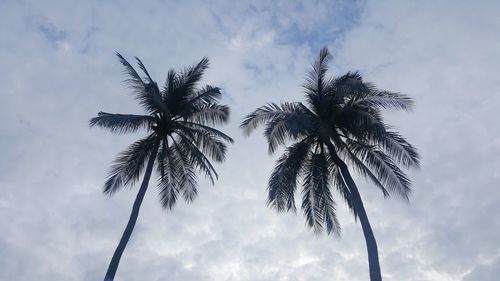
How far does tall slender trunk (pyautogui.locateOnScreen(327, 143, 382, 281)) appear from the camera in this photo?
18812mm

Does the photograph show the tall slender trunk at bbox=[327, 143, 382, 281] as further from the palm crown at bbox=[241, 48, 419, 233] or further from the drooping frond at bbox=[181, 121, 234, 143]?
the drooping frond at bbox=[181, 121, 234, 143]

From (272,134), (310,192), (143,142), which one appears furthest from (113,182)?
(310,192)

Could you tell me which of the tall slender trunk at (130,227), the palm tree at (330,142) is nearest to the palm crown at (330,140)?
the palm tree at (330,142)

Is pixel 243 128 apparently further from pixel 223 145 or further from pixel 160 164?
pixel 160 164

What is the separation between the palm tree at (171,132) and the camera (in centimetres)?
2367

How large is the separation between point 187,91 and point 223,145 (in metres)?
3.69

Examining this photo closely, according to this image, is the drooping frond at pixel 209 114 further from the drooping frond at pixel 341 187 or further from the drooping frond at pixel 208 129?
the drooping frond at pixel 341 187

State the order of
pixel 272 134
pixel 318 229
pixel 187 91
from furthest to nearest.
Answer: 1. pixel 187 91
2. pixel 318 229
3. pixel 272 134

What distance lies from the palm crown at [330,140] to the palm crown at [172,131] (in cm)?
284

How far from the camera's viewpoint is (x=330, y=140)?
23125 millimetres

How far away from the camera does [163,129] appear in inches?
960

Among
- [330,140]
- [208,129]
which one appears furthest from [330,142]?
[208,129]

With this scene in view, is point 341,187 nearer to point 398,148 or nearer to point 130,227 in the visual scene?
point 398,148

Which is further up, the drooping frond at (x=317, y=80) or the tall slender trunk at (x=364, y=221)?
the drooping frond at (x=317, y=80)
